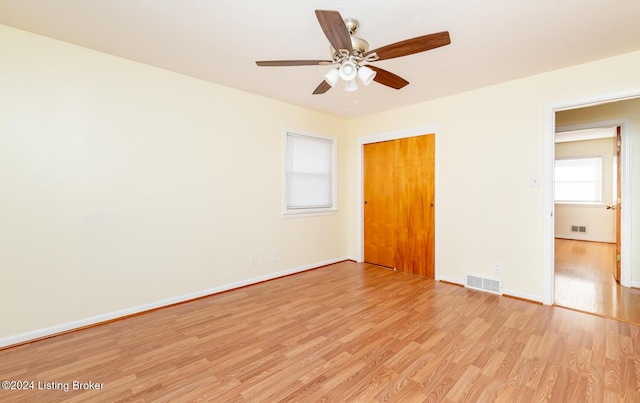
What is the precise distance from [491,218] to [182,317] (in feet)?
12.0

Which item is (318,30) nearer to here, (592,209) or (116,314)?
(116,314)

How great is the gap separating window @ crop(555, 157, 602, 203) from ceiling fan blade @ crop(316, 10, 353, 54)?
306 inches

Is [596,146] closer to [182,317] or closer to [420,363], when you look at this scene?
[420,363]

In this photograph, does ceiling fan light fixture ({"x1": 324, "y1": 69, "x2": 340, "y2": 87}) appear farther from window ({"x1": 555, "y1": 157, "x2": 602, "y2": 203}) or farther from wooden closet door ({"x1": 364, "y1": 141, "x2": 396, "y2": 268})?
window ({"x1": 555, "y1": 157, "x2": 602, "y2": 203})

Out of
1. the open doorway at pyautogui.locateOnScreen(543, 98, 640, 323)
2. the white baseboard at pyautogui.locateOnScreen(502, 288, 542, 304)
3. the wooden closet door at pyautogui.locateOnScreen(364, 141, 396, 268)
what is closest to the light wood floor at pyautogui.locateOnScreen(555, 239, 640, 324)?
the open doorway at pyautogui.locateOnScreen(543, 98, 640, 323)

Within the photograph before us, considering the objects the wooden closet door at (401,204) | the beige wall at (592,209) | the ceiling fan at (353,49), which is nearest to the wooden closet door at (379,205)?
the wooden closet door at (401,204)

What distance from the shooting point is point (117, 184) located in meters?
2.71

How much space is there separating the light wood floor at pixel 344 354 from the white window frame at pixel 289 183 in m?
1.45

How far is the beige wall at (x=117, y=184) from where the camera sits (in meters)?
2.29

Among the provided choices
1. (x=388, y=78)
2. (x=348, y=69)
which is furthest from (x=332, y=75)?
(x=388, y=78)

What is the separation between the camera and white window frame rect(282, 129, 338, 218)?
408 centimetres

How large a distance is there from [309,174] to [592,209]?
6894 millimetres

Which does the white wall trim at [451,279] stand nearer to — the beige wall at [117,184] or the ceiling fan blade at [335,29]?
the beige wall at [117,184]

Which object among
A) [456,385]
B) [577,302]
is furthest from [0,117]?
[577,302]
